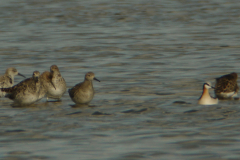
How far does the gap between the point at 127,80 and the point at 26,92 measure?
4.01 metres

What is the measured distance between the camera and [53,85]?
14.0 metres

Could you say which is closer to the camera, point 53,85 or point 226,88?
point 226,88

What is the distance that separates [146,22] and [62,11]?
9275 mm

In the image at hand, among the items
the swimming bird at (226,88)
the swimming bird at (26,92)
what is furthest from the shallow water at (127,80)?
the swimming bird at (226,88)

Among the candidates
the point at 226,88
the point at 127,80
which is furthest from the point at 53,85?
the point at 226,88

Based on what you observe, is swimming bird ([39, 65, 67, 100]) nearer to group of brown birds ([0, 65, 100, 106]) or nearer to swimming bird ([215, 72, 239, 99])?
group of brown birds ([0, 65, 100, 106])

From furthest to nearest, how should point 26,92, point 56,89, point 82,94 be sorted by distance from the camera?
point 56,89 → point 26,92 → point 82,94

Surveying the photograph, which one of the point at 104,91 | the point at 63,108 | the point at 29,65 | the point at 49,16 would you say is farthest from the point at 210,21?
the point at 63,108

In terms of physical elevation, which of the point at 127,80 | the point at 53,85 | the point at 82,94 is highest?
the point at 53,85

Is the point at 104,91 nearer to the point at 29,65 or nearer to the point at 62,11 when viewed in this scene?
the point at 29,65

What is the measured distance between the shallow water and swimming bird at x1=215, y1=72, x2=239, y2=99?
585 mm

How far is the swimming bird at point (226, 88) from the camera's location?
13672mm

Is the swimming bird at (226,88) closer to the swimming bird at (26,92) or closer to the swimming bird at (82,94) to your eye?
the swimming bird at (82,94)

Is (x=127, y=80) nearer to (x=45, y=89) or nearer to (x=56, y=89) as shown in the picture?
(x=56, y=89)
